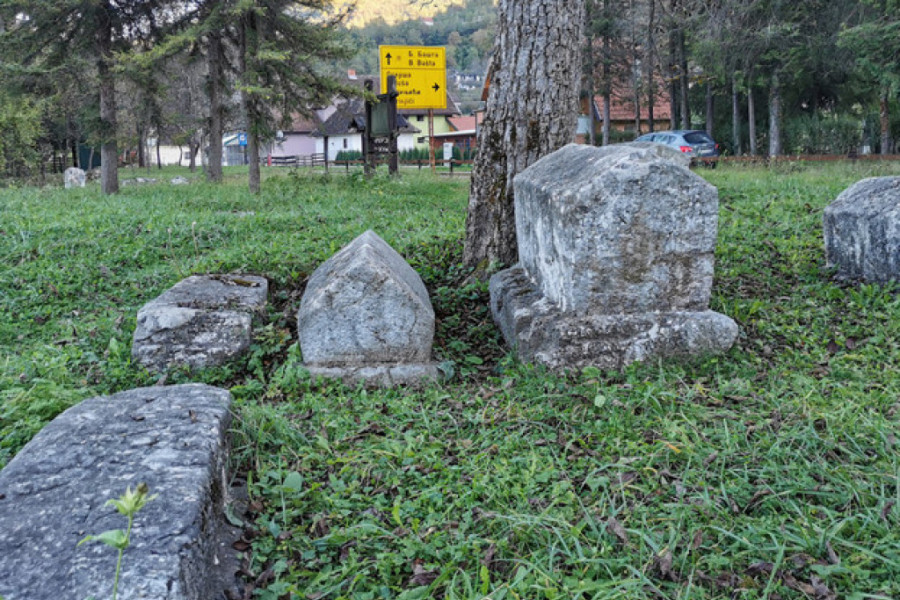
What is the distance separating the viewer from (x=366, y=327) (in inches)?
168

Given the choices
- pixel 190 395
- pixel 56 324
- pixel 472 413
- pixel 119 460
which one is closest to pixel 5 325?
pixel 56 324

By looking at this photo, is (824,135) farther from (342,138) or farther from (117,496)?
(342,138)

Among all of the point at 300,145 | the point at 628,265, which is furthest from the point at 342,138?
the point at 628,265

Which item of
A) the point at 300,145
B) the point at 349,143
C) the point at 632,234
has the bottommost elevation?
the point at 632,234

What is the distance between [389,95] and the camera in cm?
1680

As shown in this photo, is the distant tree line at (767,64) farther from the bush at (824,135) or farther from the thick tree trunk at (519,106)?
the thick tree trunk at (519,106)

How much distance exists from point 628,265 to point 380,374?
1.66m

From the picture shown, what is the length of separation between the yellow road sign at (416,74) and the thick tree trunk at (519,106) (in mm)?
17538

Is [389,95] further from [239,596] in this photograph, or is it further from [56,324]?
[239,596]

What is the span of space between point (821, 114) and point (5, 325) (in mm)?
29330

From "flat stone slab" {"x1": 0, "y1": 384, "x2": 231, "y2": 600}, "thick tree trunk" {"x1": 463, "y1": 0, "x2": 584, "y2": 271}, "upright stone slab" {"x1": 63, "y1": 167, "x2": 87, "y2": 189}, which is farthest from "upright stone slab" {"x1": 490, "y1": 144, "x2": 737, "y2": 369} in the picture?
"upright stone slab" {"x1": 63, "y1": 167, "x2": 87, "y2": 189}

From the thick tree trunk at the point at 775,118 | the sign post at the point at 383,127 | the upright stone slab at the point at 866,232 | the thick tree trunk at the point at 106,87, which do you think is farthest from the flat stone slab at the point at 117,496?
the thick tree trunk at the point at 775,118

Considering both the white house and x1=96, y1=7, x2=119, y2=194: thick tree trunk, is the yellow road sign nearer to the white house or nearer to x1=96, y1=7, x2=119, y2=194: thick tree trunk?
x1=96, y1=7, x2=119, y2=194: thick tree trunk

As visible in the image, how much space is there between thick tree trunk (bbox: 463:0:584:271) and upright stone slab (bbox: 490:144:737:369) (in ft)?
4.37
